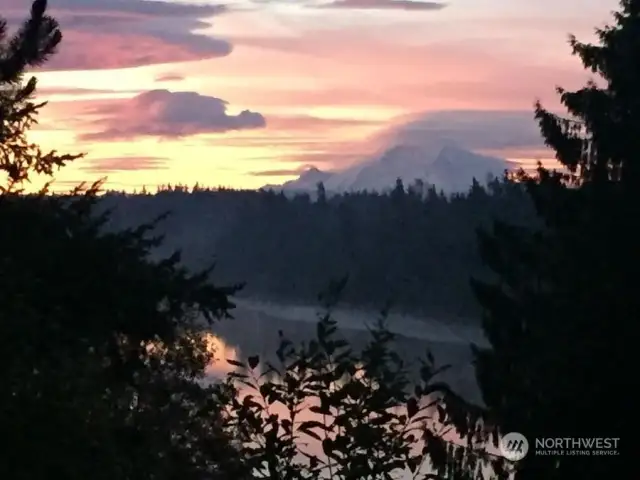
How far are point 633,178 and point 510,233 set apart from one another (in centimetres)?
374

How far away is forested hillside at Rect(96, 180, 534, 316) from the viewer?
238ft

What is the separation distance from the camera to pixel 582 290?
10.4m

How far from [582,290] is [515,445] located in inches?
63.1

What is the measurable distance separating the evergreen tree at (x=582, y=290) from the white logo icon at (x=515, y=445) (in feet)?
0.50

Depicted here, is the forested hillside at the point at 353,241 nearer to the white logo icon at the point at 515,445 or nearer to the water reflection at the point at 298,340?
the water reflection at the point at 298,340

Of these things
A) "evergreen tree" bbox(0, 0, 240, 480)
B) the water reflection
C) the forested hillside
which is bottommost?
the water reflection

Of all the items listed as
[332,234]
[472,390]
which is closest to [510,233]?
[472,390]

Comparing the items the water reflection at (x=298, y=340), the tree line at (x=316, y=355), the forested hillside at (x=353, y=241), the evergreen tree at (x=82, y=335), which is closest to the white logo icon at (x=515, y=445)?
the tree line at (x=316, y=355)

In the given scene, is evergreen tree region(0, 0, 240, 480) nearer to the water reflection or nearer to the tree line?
the tree line

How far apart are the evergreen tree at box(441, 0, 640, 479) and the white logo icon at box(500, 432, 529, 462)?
152mm

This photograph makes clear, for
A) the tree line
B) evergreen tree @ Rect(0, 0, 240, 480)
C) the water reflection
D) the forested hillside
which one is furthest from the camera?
the forested hillside

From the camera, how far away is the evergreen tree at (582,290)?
10023 millimetres

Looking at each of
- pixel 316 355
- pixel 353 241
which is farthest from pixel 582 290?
pixel 353 241

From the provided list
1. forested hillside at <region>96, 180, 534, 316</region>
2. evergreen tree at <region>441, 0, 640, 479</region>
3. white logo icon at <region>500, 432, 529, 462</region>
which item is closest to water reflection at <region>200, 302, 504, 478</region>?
forested hillside at <region>96, 180, 534, 316</region>
